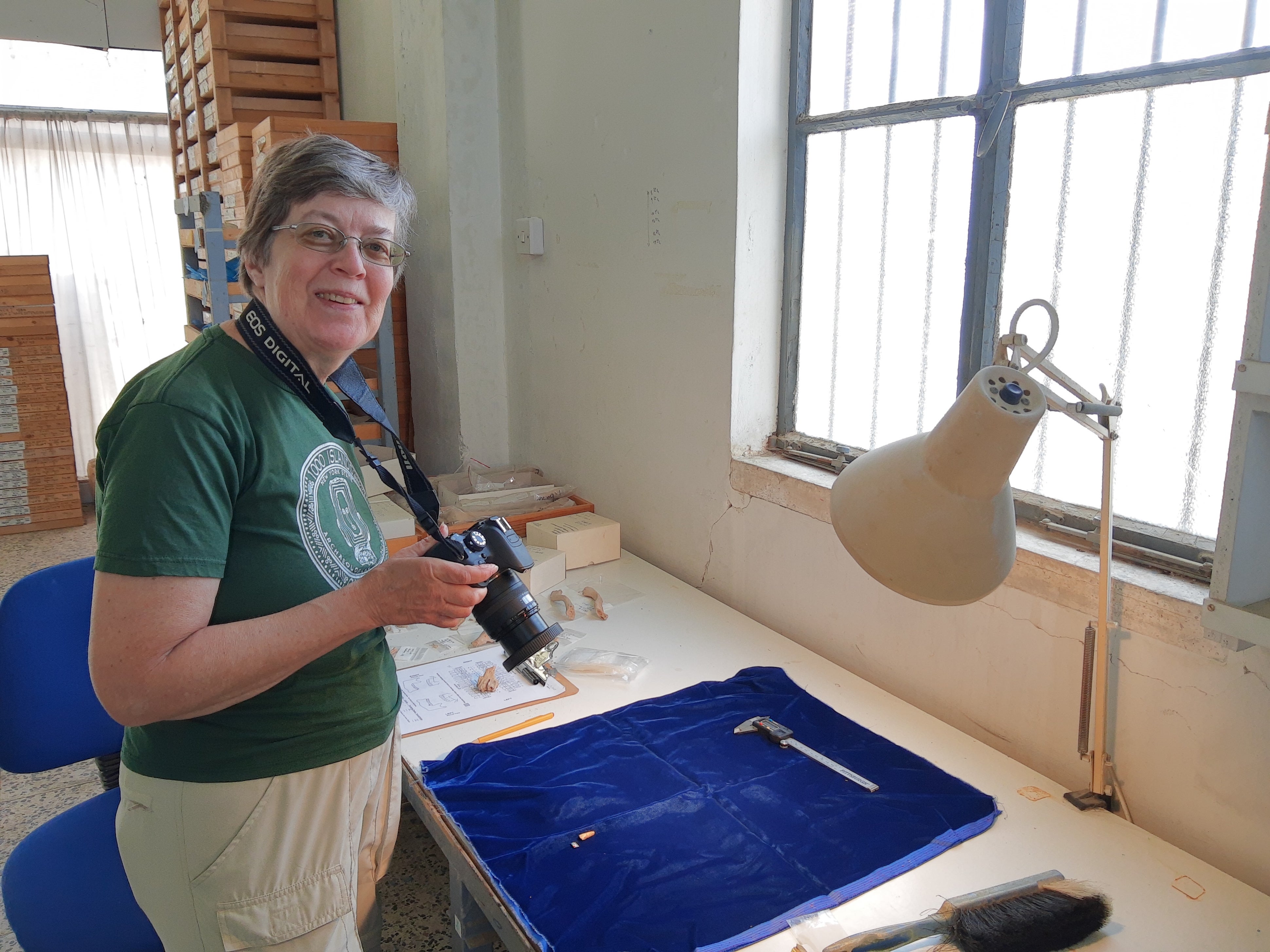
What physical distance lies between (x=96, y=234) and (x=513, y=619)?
6250 mm

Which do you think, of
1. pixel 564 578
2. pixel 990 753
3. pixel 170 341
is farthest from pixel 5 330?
pixel 990 753

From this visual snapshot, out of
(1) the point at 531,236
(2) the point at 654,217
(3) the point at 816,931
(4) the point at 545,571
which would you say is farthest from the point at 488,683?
(1) the point at 531,236

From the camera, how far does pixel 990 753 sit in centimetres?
168

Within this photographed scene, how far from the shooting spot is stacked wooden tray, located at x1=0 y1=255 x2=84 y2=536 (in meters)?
5.20

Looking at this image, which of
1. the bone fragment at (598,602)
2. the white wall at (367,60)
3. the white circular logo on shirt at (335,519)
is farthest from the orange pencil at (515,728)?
the white wall at (367,60)

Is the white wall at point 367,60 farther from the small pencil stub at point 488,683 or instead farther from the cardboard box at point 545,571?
the small pencil stub at point 488,683

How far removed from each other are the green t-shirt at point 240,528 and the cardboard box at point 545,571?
3.72 ft

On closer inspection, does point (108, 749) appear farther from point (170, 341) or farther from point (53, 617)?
point (170, 341)

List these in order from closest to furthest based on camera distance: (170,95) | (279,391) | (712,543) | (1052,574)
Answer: (279,391) < (1052,574) < (712,543) < (170,95)

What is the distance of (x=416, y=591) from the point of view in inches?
44.3

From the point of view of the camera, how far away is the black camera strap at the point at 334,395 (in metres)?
1.18

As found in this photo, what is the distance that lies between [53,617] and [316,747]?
0.83 metres

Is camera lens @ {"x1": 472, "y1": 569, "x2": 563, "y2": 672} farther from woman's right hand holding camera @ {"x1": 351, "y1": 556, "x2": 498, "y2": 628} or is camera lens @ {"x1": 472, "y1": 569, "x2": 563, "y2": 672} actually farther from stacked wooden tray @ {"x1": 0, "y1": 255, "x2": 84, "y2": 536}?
stacked wooden tray @ {"x1": 0, "y1": 255, "x2": 84, "y2": 536}

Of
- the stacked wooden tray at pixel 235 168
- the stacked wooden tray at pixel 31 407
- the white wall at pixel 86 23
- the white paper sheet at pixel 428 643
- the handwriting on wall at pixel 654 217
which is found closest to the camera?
the white paper sheet at pixel 428 643
